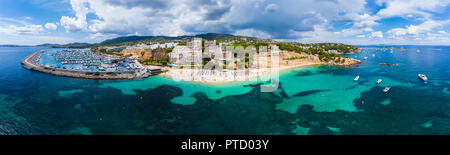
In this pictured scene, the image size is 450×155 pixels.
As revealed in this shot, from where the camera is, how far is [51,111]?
23.2m

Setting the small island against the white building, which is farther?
the white building

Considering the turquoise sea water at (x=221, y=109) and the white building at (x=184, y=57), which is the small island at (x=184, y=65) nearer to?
the white building at (x=184, y=57)

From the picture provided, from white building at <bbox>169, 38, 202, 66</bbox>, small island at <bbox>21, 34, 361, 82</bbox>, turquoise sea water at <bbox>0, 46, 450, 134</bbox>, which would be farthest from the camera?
white building at <bbox>169, 38, 202, 66</bbox>

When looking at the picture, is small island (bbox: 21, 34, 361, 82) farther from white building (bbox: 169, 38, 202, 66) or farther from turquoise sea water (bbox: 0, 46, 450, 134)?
turquoise sea water (bbox: 0, 46, 450, 134)

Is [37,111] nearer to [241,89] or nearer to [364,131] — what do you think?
[241,89]

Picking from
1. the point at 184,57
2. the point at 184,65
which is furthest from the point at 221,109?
the point at 184,57

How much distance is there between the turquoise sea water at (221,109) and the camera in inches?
766

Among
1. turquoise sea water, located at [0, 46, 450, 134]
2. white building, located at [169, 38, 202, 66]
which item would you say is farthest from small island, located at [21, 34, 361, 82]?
turquoise sea water, located at [0, 46, 450, 134]

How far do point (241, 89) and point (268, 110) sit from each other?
1047cm

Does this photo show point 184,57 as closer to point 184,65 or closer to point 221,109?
point 184,65

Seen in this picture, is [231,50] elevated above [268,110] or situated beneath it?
elevated above

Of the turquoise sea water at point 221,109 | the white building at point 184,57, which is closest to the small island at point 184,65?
the white building at point 184,57

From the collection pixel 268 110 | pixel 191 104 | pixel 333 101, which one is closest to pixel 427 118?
pixel 333 101

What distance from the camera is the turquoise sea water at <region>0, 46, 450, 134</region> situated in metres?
19.5
